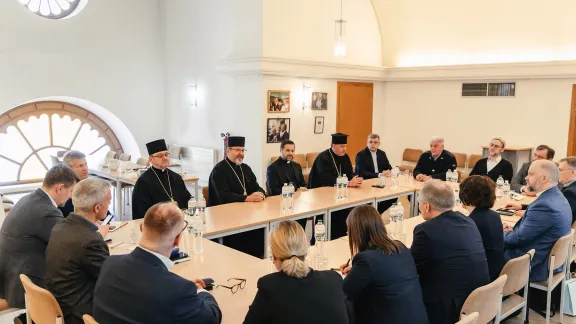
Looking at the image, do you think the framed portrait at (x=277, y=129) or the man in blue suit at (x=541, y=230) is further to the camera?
the framed portrait at (x=277, y=129)

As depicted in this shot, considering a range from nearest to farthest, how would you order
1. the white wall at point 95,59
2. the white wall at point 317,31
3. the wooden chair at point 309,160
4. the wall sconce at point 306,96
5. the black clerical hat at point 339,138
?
the black clerical hat at point 339,138 < the white wall at point 95,59 < the white wall at point 317,31 < the wall sconce at point 306,96 < the wooden chair at point 309,160

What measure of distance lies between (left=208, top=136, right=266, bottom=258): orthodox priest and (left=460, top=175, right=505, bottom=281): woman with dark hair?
2312mm

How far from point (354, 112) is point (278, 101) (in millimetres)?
2152

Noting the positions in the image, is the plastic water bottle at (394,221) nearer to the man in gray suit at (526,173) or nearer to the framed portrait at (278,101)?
the man in gray suit at (526,173)

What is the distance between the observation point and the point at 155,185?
16.9ft

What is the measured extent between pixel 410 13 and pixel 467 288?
27.3ft

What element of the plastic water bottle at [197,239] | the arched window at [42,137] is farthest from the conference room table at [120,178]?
the plastic water bottle at [197,239]

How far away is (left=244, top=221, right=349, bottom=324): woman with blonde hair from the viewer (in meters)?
2.18

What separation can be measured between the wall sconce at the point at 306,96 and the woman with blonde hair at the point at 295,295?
7182 millimetres

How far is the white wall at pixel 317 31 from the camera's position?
338 inches

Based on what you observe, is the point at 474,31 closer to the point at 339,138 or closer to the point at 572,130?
the point at 572,130

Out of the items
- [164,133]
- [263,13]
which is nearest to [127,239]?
[263,13]

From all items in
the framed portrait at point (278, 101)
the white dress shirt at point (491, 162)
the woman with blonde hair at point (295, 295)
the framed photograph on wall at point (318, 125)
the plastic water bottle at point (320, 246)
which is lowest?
the plastic water bottle at point (320, 246)

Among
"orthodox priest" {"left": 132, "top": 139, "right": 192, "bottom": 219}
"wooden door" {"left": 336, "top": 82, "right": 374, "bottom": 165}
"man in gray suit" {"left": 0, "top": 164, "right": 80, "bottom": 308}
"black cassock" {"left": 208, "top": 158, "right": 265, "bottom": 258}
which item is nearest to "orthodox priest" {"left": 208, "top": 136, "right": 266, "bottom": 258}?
"black cassock" {"left": 208, "top": 158, "right": 265, "bottom": 258}
